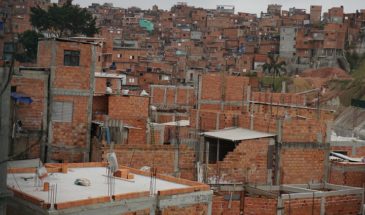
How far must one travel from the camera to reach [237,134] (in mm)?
16641

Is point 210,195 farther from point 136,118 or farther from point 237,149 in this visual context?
point 136,118

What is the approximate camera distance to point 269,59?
6812 cm

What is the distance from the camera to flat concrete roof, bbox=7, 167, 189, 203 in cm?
928

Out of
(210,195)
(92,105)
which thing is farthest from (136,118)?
(210,195)

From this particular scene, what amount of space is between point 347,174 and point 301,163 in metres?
1.95

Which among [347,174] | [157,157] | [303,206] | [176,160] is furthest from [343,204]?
[157,157]

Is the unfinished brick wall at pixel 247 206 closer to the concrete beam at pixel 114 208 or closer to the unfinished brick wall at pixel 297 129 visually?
the unfinished brick wall at pixel 297 129

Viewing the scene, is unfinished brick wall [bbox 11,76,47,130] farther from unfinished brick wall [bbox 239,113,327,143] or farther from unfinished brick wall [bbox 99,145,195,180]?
unfinished brick wall [bbox 239,113,327,143]

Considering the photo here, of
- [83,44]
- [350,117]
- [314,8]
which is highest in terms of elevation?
[314,8]

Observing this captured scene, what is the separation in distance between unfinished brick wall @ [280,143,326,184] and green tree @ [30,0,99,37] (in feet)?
81.6

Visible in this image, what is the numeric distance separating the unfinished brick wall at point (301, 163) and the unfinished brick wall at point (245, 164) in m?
0.52

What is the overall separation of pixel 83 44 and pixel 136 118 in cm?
277

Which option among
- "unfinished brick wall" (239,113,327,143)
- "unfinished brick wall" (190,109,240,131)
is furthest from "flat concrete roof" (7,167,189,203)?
"unfinished brick wall" (190,109,240,131)

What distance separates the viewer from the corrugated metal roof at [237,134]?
16.0m
